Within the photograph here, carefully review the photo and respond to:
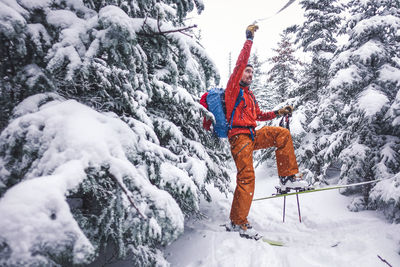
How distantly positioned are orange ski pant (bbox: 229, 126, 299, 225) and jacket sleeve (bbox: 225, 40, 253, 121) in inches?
25.8

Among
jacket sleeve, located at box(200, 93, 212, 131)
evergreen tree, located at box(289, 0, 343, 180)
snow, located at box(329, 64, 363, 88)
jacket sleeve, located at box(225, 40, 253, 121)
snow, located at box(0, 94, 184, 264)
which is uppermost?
evergreen tree, located at box(289, 0, 343, 180)

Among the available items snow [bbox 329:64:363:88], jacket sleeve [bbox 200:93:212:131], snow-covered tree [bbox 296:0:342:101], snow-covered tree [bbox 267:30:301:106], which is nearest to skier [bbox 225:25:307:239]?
jacket sleeve [bbox 200:93:212:131]

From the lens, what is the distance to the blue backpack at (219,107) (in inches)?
166

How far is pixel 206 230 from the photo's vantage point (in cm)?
427

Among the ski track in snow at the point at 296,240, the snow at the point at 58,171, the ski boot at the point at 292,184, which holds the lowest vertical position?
the ski track in snow at the point at 296,240

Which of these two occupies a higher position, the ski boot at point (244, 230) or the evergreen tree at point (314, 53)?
the evergreen tree at point (314, 53)

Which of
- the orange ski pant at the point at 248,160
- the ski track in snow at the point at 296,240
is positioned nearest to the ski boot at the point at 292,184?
the orange ski pant at the point at 248,160

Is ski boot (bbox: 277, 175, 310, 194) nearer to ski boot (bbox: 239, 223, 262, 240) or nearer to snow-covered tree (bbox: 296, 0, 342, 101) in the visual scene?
ski boot (bbox: 239, 223, 262, 240)

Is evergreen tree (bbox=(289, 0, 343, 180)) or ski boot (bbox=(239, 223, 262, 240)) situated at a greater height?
evergreen tree (bbox=(289, 0, 343, 180))

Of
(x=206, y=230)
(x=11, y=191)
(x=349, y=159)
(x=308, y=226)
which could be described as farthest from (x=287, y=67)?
(x=11, y=191)

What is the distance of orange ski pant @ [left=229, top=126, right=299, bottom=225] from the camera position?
398 centimetres

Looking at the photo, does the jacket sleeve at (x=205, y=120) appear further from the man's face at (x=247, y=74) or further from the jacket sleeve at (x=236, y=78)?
the man's face at (x=247, y=74)

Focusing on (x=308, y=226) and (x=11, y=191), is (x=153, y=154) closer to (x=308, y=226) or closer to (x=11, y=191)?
(x=11, y=191)

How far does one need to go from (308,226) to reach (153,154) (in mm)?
4471
